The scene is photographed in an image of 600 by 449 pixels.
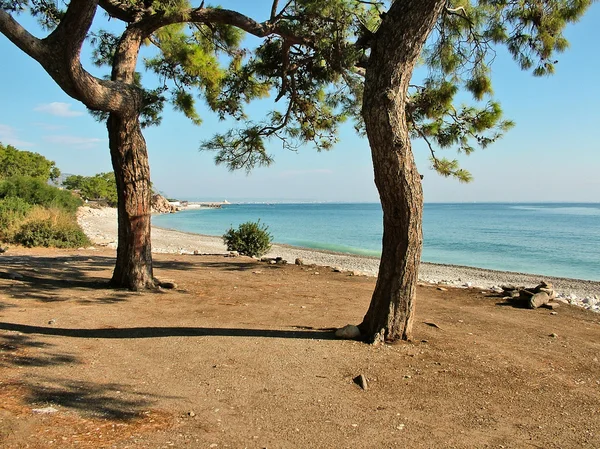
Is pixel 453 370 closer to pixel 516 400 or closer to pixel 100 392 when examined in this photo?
pixel 516 400

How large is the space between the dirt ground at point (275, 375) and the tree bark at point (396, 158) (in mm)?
430

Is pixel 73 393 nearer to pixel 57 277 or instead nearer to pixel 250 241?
pixel 57 277

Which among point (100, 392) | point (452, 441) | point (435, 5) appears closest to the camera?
point (452, 441)

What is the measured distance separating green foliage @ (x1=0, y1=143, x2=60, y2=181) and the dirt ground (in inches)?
1476

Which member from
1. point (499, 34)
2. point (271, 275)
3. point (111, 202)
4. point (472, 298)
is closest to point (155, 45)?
point (271, 275)

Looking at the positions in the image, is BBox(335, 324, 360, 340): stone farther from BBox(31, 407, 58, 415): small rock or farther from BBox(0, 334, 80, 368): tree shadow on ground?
BBox(31, 407, 58, 415): small rock

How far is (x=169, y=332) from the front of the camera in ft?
15.8

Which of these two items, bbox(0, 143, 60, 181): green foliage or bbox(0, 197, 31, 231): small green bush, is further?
bbox(0, 143, 60, 181): green foliage

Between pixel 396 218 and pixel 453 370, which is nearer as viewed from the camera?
pixel 453 370

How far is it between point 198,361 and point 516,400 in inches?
101

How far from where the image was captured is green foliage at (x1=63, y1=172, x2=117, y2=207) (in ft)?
210

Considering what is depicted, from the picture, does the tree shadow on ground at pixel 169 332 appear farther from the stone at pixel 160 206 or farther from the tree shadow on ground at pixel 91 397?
the stone at pixel 160 206

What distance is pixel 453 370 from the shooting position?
13.2 feet

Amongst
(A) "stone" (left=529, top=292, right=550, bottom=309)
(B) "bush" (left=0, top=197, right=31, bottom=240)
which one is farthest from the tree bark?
(B) "bush" (left=0, top=197, right=31, bottom=240)
